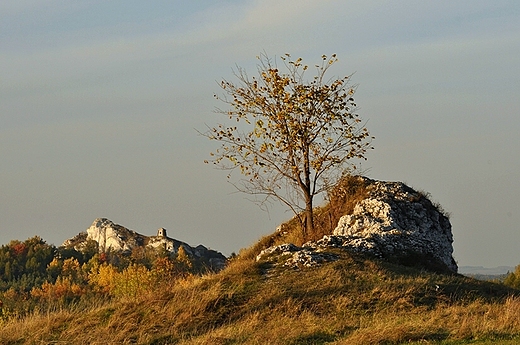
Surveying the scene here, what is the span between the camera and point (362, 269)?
22.2m

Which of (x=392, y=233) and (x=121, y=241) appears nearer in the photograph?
(x=392, y=233)

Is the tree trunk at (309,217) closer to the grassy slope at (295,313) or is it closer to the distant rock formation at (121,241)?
the grassy slope at (295,313)

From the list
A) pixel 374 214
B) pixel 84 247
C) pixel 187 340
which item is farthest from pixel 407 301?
pixel 84 247

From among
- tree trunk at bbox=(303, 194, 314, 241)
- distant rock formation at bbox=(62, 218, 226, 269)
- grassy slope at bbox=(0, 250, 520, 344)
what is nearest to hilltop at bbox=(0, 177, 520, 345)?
grassy slope at bbox=(0, 250, 520, 344)

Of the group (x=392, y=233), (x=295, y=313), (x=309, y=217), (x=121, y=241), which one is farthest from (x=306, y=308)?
(x=121, y=241)

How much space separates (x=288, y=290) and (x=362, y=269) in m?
3.23

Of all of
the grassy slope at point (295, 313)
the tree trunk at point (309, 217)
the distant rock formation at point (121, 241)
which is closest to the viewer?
the grassy slope at point (295, 313)

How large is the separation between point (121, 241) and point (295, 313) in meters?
149

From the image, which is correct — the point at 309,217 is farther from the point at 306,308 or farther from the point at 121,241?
the point at 121,241

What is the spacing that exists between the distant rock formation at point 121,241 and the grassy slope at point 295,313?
5242 inches

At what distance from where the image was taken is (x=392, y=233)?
27.0m

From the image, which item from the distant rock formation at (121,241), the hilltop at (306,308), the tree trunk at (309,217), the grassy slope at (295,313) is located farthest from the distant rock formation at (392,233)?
the distant rock formation at (121,241)

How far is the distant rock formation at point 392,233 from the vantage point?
24344mm

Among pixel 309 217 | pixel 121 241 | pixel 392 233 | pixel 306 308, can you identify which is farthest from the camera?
pixel 121 241
